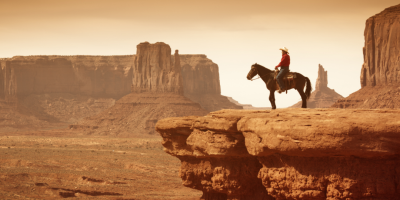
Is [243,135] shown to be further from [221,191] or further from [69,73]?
[69,73]

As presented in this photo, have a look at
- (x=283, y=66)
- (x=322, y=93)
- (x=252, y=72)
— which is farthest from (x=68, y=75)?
(x=283, y=66)

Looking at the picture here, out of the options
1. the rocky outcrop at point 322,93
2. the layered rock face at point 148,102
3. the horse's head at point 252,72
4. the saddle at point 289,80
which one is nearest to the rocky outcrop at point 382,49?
the layered rock face at point 148,102

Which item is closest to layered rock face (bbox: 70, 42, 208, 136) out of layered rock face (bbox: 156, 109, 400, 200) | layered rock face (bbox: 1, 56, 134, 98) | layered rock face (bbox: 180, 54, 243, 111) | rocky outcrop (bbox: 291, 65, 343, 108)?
layered rock face (bbox: 1, 56, 134, 98)

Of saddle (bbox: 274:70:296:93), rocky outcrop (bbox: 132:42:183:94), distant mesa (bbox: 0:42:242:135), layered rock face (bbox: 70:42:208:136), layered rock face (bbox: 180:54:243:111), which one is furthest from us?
layered rock face (bbox: 180:54:243:111)

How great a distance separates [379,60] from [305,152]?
250ft

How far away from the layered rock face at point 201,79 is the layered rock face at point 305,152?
134097 millimetres

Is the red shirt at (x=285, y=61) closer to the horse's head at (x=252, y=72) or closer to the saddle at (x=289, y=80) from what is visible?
the saddle at (x=289, y=80)

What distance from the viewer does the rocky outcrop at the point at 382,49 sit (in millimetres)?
80938

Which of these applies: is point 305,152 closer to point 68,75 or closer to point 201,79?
point 68,75

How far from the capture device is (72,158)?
5366 centimetres

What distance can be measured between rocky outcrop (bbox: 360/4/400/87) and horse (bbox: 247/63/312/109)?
65.7 metres

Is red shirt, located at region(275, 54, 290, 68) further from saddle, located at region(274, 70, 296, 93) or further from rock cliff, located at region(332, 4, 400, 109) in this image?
rock cliff, located at region(332, 4, 400, 109)

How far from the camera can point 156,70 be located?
373ft

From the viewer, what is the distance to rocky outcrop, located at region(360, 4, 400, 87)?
8094cm
